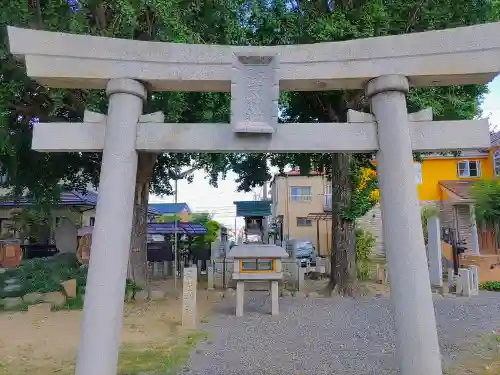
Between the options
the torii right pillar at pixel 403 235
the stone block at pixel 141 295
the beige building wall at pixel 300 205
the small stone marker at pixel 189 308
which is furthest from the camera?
the beige building wall at pixel 300 205

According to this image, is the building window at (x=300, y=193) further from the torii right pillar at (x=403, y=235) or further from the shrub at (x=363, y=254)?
the torii right pillar at (x=403, y=235)

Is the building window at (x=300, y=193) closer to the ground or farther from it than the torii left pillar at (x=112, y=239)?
farther from it

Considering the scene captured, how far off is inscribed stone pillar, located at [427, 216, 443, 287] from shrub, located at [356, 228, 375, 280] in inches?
99.3

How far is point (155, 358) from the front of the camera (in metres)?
5.94

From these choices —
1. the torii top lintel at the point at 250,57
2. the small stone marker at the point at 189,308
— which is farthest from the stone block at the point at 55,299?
the torii top lintel at the point at 250,57

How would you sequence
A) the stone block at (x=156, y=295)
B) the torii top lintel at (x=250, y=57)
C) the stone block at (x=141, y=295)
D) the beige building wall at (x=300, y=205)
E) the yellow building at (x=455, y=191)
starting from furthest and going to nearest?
the beige building wall at (x=300, y=205) → the yellow building at (x=455, y=191) → the stone block at (x=156, y=295) → the stone block at (x=141, y=295) → the torii top lintel at (x=250, y=57)

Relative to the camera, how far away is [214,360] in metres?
5.88

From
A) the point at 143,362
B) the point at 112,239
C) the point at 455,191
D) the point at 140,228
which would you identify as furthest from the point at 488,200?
→ the point at 112,239

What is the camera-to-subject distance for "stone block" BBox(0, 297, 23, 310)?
922 cm

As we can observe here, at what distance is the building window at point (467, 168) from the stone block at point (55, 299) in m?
21.1

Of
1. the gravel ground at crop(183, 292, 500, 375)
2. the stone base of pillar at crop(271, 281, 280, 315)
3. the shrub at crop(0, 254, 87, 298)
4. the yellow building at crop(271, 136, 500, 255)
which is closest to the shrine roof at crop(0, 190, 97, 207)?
the shrub at crop(0, 254, 87, 298)

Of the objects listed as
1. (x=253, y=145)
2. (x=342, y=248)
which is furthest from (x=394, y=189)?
(x=342, y=248)

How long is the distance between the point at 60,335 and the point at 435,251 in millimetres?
11225

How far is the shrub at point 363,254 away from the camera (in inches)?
591
